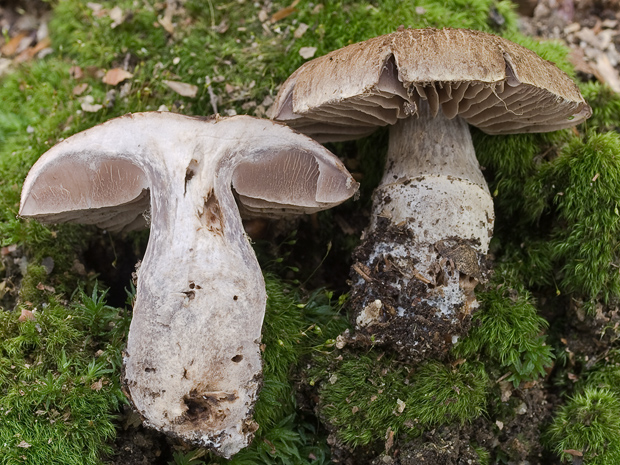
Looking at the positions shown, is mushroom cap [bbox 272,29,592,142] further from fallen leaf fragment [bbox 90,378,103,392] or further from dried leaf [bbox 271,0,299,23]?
fallen leaf fragment [bbox 90,378,103,392]

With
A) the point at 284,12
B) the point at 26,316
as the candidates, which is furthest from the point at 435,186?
the point at 26,316

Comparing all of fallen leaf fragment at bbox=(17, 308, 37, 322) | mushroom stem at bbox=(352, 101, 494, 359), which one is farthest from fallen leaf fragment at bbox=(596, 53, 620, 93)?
fallen leaf fragment at bbox=(17, 308, 37, 322)

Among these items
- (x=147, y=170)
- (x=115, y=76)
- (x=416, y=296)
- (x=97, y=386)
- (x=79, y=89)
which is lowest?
(x=97, y=386)

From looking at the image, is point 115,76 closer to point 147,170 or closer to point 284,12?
point 284,12

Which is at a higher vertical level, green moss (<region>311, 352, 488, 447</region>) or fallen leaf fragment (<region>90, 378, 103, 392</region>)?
fallen leaf fragment (<region>90, 378, 103, 392</region>)

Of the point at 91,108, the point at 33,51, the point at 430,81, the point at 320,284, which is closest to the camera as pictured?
the point at 430,81

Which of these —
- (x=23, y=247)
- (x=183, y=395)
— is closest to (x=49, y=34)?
(x=23, y=247)

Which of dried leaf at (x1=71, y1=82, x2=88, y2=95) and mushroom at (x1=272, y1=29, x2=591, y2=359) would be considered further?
dried leaf at (x1=71, y1=82, x2=88, y2=95)

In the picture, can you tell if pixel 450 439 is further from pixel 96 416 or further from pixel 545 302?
pixel 96 416
